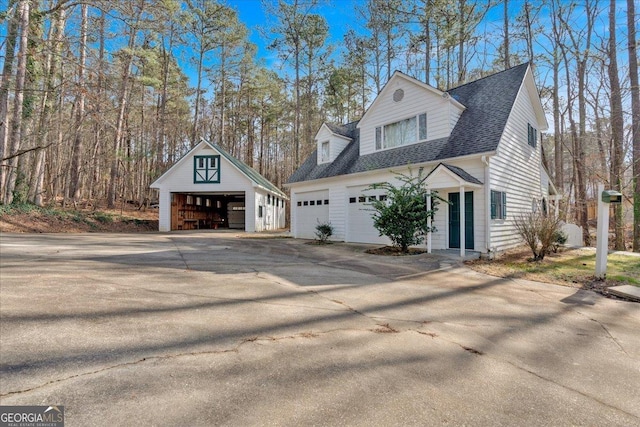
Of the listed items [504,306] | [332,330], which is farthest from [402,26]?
[332,330]

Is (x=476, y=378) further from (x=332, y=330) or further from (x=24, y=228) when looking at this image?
(x=24, y=228)

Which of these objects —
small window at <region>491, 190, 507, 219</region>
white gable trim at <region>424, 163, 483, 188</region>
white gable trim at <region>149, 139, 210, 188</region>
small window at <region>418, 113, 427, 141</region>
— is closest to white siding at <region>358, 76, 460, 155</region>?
small window at <region>418, 113, 427, 141</region>

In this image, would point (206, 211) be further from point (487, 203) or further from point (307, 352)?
point (307, 352)

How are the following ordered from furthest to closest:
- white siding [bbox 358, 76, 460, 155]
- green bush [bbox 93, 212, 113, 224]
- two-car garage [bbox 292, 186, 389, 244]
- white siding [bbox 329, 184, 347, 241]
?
green bush [bbox 93, 212, 113, 224]
white siding [bbox 329, 184, 347, 241]
two-car garage [bbox 292, 186, 389, 244]
white siding [bbox 358, 76, 460, 155]

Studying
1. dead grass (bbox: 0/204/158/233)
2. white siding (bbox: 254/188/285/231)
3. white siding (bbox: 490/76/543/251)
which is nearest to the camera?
white siding (bbox: 490/76/543/251)

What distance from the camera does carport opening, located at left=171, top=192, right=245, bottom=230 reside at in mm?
19656

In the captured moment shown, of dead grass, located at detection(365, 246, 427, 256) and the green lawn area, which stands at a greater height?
dead grass, located at detection(365, 246, 427, 256)

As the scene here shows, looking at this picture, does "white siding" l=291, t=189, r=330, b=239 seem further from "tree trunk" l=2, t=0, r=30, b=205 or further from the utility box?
"tree trunk" l=2, t=0, r=30, b=205

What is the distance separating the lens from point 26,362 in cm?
237

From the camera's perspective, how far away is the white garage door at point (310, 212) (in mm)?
14633

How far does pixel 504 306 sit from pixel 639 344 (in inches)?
56.3

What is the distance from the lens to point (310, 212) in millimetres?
15375

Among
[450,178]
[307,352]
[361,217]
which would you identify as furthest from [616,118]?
[307,352]

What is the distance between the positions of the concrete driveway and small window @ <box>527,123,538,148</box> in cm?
894
